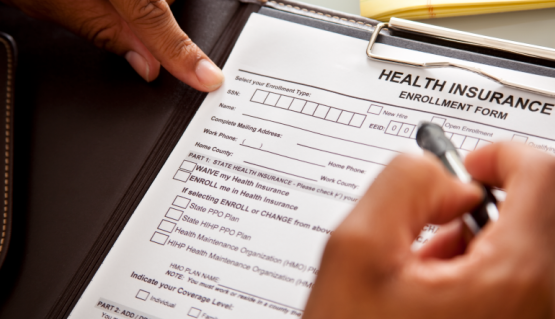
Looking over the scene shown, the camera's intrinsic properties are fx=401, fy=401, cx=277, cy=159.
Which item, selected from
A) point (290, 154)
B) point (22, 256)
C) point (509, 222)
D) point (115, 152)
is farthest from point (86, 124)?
point (509, 222)

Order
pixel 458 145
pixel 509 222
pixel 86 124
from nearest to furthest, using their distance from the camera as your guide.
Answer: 1. pixel 509 222
2. pixel 458 145
3. pixel 86 124

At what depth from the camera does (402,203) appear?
9.9 inches

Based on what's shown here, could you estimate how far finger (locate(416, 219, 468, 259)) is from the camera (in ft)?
0.94

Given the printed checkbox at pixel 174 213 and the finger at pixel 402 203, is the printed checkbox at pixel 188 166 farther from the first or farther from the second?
the finger at pixel 402 203

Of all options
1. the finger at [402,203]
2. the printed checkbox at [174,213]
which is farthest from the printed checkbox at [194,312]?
the finger at [402,203]

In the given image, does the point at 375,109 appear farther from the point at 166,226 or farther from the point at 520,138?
the point at 166,226

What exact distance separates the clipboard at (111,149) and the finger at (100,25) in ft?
0.07

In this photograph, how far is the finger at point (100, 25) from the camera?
59 centimetres

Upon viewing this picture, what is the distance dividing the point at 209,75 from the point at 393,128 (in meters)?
0.24

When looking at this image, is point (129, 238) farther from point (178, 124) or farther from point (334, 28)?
point (334, 28)

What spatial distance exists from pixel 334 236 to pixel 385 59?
32 cm

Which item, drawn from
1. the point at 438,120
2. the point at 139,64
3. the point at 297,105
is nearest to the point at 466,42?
the point at 438,120

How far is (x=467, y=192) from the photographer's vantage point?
0.27m

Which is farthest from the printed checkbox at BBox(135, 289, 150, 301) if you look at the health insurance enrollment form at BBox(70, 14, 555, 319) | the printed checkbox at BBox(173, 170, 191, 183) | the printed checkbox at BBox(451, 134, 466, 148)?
the printed checkbox at BBox(451, 134, 466, 148)
